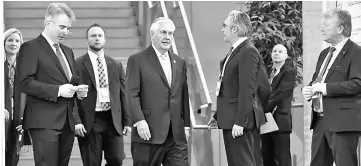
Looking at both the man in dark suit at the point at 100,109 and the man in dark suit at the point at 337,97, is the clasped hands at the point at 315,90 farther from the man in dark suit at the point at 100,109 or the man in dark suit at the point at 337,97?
the man in dark suit at the point at 100,109

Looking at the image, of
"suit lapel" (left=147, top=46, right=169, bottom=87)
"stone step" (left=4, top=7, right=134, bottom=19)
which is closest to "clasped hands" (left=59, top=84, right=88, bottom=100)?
"suit lapel" (left=147, top=46, right=169, bottom=87)

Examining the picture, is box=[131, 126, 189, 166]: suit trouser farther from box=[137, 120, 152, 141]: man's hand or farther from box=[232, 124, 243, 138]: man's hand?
box=[232, 124, 243, 138]: man's hand

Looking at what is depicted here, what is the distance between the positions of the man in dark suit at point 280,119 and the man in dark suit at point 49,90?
2.88 meters

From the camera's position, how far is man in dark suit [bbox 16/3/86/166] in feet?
18.4

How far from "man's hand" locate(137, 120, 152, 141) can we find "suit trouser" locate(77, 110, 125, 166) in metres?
1.24

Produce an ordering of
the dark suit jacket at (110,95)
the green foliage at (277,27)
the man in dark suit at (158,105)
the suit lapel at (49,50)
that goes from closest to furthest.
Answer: the suit lapel at (49,50) < the man in dark suit at (158,105) < the dark suit jacket at (110,95) < the green foliage at (277,27)

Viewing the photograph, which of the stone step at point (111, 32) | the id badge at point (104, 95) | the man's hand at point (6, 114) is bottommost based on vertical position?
the man's hand at point (6, 114)

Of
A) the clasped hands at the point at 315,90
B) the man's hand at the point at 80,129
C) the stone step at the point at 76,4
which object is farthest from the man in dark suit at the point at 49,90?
the stone step at the point at 76,4

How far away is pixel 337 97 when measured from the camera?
561 centimetres

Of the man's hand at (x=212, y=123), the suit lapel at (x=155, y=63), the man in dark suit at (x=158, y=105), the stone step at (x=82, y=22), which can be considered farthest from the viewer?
the stone step at (x=82, y=22)

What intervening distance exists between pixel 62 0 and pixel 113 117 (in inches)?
208

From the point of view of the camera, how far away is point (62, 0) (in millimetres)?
11758

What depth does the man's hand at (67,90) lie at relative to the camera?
5.61 m

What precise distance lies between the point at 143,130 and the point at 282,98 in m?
2.65
